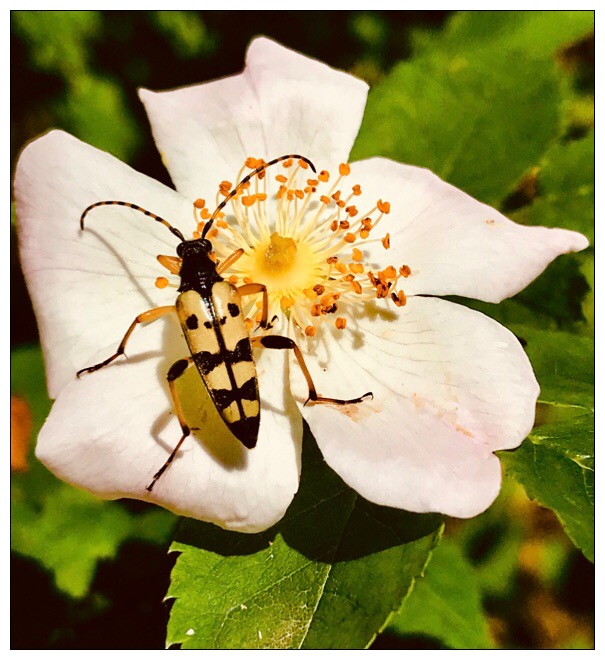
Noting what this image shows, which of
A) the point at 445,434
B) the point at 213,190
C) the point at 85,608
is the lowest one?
the point at 85,608

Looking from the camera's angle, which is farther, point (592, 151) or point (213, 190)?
point (592, 151)

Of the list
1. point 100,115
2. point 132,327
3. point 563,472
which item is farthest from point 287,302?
point 100,115

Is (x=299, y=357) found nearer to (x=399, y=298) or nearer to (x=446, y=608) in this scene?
(x=399, y=298)

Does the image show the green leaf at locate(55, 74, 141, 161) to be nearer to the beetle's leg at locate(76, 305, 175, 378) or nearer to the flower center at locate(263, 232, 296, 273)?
the flower center at locate(263, 232, 296, 273)

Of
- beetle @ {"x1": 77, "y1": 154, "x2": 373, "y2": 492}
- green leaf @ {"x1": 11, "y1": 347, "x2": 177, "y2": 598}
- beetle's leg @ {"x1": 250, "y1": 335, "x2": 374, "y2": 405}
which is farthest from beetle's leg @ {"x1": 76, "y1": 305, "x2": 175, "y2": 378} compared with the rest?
green leaf @ {"x1": 11, "y1": 347, "x2": 177, "y2": 598}

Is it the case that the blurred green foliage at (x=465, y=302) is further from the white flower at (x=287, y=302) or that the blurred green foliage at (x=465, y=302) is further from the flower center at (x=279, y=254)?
the flower center at (x=279, y=254)

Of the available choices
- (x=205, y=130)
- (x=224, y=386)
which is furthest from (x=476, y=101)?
(x=224, y=386)

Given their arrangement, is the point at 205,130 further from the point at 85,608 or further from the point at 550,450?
the point at 85,608

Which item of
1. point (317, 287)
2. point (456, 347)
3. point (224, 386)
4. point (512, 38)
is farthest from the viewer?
point (512, 38)
